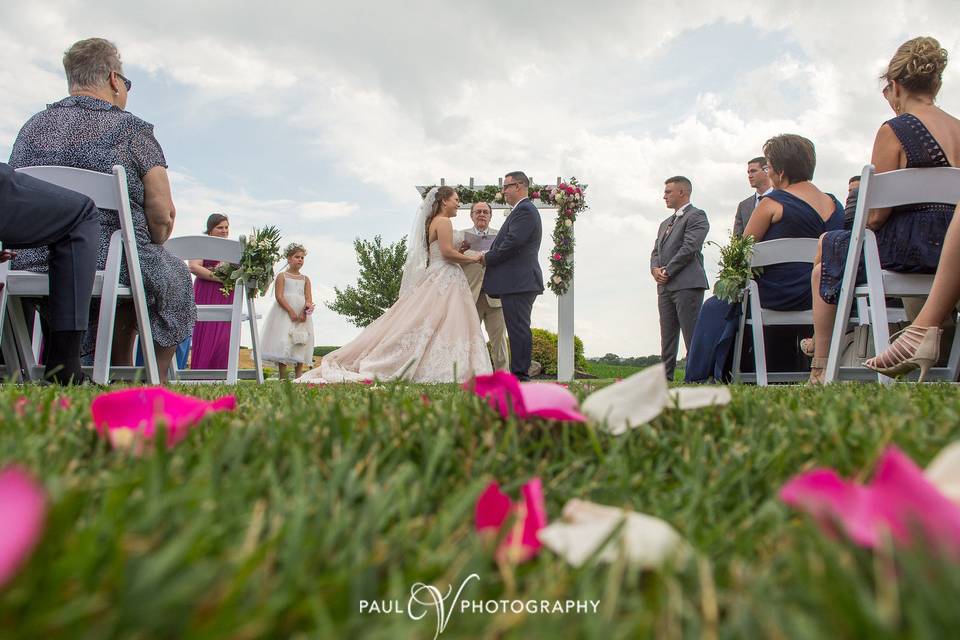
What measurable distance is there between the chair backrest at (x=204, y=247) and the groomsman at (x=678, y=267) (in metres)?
4.90

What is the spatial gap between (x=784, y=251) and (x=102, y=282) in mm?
5373

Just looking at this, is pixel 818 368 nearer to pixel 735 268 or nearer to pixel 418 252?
pixel 735 268

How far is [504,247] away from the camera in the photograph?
30.4 feet

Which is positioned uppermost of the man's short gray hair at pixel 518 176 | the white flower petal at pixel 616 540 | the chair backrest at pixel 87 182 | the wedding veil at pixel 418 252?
the man's short gray hair at pixel 518 176

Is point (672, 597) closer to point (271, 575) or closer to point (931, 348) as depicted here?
point (271, 575)

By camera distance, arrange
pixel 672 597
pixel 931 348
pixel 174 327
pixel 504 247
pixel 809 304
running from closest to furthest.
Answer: pixel 672 597 < pixel 931 348 < pixel 174 327 < pixel 809 304 < pixel 504 247

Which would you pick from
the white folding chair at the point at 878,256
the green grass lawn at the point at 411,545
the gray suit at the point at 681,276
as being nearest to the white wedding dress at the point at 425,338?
the gray suit at the point at 681,276

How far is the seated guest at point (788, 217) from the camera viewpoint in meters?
6.46

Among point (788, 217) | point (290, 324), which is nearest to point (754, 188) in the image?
point (788, 217)

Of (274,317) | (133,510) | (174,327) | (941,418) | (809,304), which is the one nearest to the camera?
(133,510)

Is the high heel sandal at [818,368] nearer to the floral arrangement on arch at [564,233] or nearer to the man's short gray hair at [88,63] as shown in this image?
the man's short gray hair at [88,63]

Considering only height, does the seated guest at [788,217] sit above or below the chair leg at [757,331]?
above

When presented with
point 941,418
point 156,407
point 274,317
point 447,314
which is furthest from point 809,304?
point 274,317

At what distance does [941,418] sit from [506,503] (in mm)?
904
